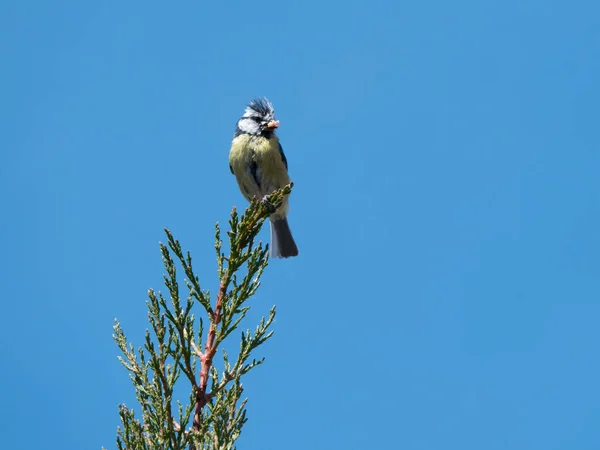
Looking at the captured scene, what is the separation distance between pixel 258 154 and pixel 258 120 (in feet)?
1.61

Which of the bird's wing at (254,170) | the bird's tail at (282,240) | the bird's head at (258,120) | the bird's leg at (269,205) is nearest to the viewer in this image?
the bird's leg at (269,205)

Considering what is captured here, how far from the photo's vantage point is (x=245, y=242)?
3.68 metres

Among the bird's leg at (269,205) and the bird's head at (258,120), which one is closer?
the bird's leg at (269,205)

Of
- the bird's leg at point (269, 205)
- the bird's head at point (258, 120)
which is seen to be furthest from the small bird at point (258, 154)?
the bird's leg at point (269, 205)

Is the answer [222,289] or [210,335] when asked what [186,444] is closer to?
[210,335]

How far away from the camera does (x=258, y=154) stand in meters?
6.01

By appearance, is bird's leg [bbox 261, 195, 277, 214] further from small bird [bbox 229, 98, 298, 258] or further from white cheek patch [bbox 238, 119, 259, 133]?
white cheek patch [bbox 238, 119, 259, 133]

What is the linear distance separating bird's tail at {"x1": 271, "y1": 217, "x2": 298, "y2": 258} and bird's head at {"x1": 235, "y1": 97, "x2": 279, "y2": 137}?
38.4 inches

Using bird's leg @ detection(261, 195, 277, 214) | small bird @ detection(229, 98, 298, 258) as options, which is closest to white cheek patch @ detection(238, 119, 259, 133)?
small bird @ detection(229, 98, 298, 258)

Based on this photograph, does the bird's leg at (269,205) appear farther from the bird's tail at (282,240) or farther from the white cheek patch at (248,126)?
the bird's tail at (282,240)

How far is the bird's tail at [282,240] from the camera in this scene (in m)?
6.55

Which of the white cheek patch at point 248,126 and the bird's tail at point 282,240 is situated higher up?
the white cheek patch at point 248,126

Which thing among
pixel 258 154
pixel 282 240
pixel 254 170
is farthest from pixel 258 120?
pixel 282 240

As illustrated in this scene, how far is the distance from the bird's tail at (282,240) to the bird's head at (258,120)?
97cm
